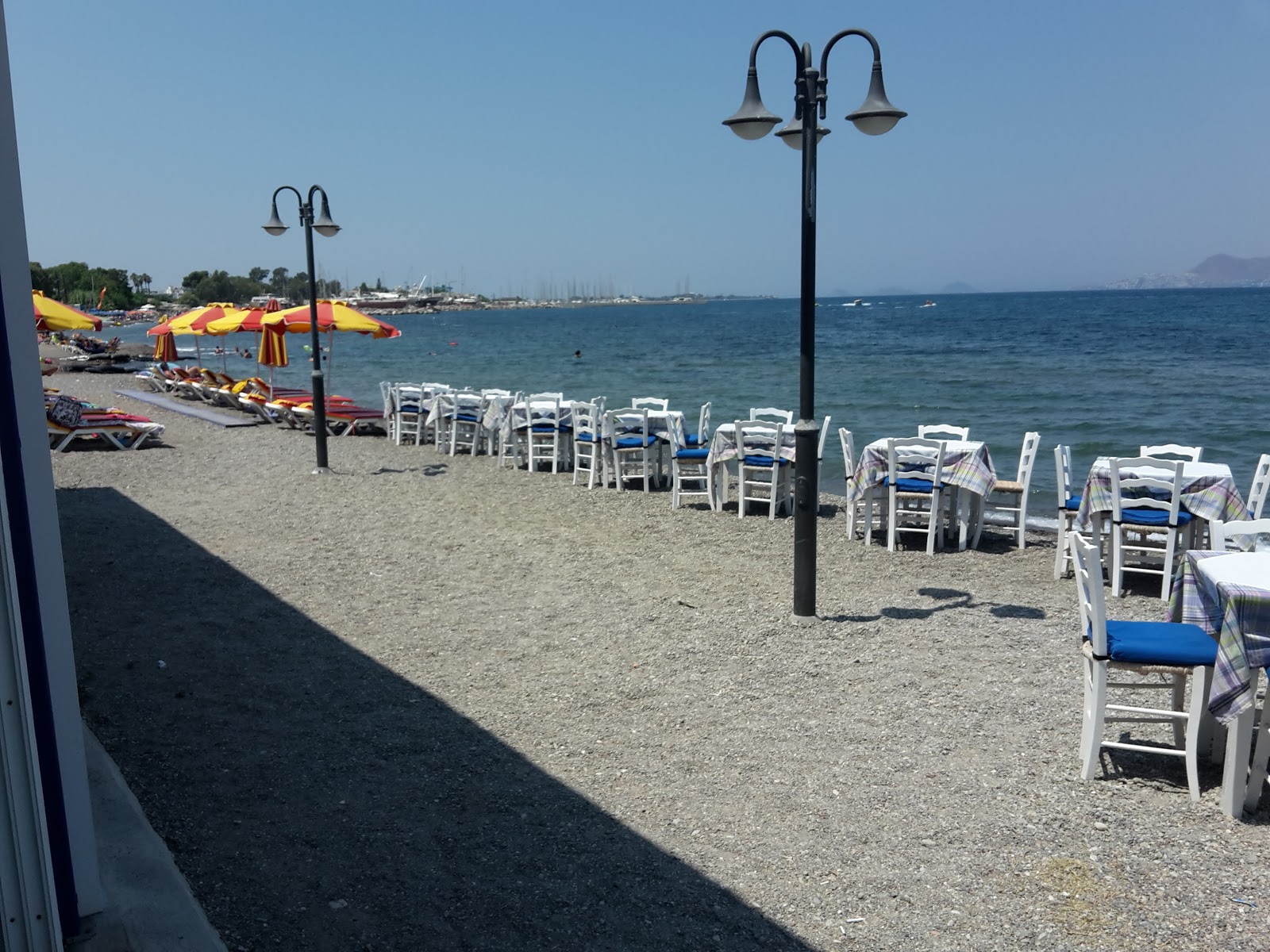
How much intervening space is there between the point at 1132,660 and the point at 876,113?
3.29 metres

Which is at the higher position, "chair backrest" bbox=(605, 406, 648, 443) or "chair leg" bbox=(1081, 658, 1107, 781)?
"chair backrest" bbox=(605, 406, 648, 443)

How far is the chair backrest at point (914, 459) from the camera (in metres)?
8.65

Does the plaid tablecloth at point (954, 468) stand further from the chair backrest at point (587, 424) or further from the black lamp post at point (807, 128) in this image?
the chair backrest at point (587, 424)

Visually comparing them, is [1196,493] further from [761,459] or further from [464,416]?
[464,416]

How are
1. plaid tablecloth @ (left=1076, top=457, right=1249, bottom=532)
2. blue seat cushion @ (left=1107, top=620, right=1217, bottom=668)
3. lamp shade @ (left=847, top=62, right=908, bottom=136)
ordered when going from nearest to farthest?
Answer: blue seat cushion @ (left=1107, top=620, right=1217, bottom=668) < lamp shade @ (left=847, top=62, right=908, bottom=136) < plaid tablecloth @ (left=1076, top=457, right=1249, bottom=532)

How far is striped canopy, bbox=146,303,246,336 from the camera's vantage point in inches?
757

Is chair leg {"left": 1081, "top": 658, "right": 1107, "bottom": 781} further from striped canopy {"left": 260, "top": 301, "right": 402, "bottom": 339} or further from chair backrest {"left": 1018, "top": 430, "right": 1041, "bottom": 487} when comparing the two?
striped canopy {"left": 260, "top": 301, "right": 402, "bottom": 339}

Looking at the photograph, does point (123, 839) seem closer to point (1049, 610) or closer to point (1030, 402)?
point (1049, 610)

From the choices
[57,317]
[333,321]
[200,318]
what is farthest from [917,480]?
[200,318]

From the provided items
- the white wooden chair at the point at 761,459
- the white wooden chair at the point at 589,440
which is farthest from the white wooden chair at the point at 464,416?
the white wooden chair at the point at 761,459

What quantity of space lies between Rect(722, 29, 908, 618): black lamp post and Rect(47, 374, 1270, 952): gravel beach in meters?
1.22

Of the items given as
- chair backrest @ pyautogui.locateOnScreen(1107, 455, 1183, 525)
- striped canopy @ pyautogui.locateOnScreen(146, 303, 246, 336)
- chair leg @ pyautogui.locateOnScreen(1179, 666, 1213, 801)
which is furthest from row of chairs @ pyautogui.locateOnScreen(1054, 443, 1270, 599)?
striped canopy @ pyautogui.locateOnScreen(146, 303, 246, 336)

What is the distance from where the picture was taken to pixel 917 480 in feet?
28.6

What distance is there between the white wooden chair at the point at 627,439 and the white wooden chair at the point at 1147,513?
5.35 meters
